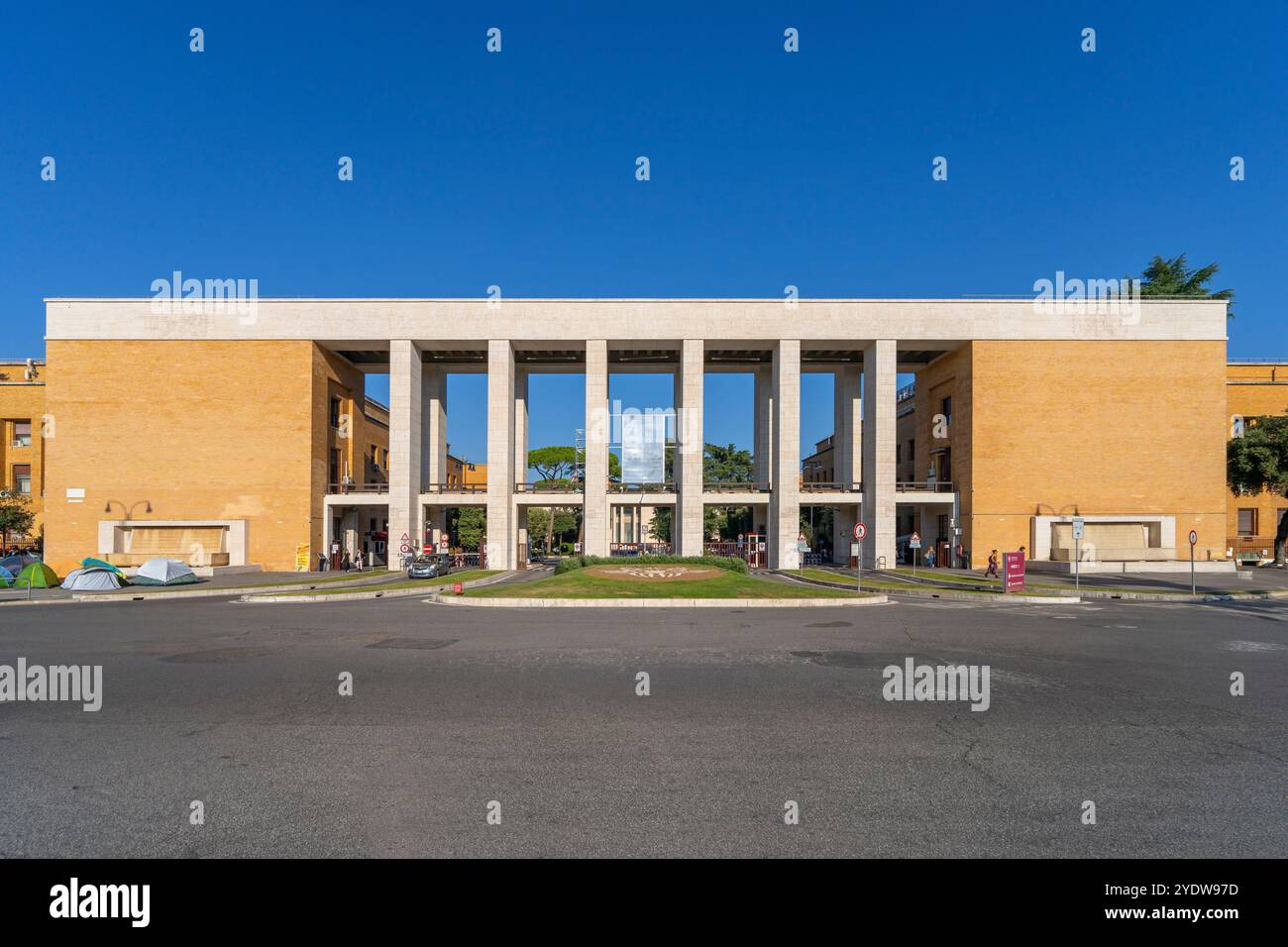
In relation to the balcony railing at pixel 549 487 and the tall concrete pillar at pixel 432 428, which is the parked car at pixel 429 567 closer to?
the balcony railing at pixel 549 487

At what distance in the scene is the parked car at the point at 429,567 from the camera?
31.6m

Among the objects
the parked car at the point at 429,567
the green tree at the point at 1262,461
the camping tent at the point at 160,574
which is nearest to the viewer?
the camping tent at the point at 160,574

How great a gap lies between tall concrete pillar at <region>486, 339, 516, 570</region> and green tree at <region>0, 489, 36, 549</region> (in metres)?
33.2

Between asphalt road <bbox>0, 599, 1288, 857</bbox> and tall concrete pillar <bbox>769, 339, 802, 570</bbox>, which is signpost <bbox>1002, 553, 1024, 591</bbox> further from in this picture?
tall concrete pillar <bbox>769, 339, 802, 570</bbox>

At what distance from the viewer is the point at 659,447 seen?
40.7 metres

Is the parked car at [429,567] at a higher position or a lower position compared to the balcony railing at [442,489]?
lower

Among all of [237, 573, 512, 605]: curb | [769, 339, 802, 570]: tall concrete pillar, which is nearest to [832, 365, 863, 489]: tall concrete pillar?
[769, 339, 802, 570]: tall concrete pillar

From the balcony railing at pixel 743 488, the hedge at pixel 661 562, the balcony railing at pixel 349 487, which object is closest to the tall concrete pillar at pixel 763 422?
the balcony railing at pixel 743 488

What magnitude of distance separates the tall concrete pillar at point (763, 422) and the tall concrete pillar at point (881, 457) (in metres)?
7.10

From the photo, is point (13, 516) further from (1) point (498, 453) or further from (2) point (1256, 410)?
(2) point (1256, 410)

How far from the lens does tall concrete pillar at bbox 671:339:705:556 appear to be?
39.4m

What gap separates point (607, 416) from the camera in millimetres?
39844
